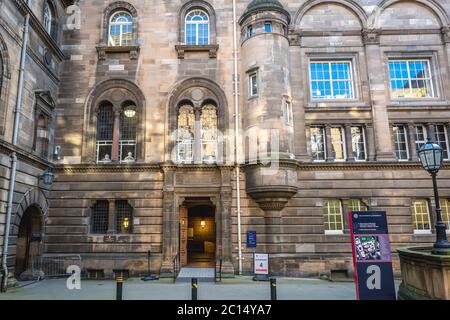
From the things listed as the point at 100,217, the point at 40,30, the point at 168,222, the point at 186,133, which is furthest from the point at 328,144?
the point at 40,30

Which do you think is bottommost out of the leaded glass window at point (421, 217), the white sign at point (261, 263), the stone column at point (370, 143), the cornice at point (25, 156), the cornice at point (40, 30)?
the white sign at point (261, 263)

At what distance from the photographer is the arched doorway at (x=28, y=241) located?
49.2 feet

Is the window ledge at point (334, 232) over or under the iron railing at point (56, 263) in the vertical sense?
over

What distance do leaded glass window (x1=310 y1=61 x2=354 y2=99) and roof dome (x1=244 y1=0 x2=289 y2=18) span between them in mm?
3485

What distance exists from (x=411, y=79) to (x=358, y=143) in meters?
4.91

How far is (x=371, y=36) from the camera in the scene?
18.0m

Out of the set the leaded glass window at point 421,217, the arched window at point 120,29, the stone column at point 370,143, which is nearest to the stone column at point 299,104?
the stone column at point 370,143

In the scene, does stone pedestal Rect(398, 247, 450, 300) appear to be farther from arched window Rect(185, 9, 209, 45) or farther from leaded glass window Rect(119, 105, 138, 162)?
arched window Rect(185, 9, 209, 45)

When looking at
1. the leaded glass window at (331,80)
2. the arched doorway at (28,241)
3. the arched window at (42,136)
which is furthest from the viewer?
the leaded glass window at (331,80)

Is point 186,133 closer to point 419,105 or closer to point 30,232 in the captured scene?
point 30,232

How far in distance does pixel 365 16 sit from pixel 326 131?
7.07m

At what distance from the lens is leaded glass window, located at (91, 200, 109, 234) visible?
16.8m

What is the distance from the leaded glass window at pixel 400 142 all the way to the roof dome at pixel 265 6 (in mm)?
8683

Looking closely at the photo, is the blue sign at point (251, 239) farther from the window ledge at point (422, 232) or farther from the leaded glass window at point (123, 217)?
the window ledge at point (422, 232)
